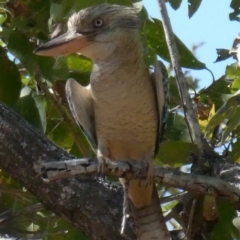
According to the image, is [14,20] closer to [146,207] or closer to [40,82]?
[40,82]

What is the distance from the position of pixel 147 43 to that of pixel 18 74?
1.74 ft

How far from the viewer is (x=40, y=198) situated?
280 centimetres

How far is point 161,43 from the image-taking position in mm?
2869

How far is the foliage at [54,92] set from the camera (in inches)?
108

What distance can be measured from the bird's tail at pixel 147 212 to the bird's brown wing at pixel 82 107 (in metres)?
0.26

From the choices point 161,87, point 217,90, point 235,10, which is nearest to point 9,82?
point 161,87

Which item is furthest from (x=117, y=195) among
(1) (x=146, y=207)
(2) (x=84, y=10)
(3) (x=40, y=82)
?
(2) (x=84, y=10)

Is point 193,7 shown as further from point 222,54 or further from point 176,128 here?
point 176,128

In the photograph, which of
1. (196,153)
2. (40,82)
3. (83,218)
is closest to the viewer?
(196,153)

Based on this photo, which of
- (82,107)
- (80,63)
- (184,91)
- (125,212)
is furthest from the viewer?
(80,63)

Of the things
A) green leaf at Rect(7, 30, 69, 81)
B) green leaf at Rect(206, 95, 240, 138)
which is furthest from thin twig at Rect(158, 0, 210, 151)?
green leaf at Rect(7, 30, 69, 81)

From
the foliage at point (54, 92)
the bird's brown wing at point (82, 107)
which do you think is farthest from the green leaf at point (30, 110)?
the bird's brown wing at point (82, 107)

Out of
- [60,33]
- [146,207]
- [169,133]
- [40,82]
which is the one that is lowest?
[146,207]

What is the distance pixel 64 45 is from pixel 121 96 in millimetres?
306
